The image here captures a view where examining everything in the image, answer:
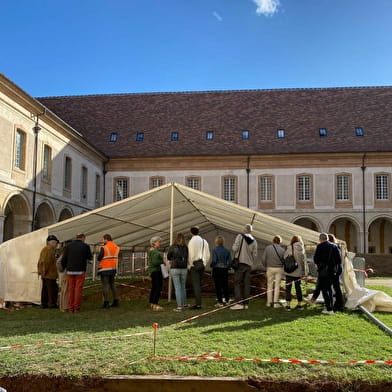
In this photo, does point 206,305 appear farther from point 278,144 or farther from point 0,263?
point 278,144

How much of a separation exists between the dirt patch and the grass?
0.08 m

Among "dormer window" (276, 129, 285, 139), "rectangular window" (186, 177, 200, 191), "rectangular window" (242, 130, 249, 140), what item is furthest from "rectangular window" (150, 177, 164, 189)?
"dormer window" (276, 129, 285, 139)

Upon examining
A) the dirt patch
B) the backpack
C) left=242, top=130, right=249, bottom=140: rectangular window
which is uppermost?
left=242, top=130, right=249, bottom=140: rectangular window

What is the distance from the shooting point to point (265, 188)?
1170 inches

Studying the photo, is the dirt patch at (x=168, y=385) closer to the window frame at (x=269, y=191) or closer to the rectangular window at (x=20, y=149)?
the rectangular window at (x=20, y=149)

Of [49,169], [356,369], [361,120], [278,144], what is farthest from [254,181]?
[356,369]

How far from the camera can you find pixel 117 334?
6.86 m

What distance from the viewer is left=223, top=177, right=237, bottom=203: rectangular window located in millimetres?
29688

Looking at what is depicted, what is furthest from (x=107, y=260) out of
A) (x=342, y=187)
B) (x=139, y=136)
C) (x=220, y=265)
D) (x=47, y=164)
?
(x=139, y=136)

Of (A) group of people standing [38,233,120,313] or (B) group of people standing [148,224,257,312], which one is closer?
(B) group of people standing [148,224,257,312]

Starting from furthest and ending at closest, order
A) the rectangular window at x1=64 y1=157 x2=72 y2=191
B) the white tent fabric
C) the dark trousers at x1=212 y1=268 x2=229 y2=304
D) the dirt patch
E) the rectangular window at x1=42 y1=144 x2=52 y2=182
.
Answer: the rectangular window at x1=64 y1=157 x2=72 y2=191, the rectangular window at x1=42 y1=144 x2=52 y2=182, the white tent fabric, the dark trousers at x1=212 y1=268 x2=229 y2=304, the dirt patch

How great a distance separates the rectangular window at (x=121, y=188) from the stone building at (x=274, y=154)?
2.4 inches

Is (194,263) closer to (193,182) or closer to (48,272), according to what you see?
(48,272)

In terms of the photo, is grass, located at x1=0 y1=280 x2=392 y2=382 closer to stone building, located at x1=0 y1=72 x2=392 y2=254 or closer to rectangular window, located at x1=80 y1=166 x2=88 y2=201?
rectangular window, located at x1=80 y1=166 x2=88 y2=201
